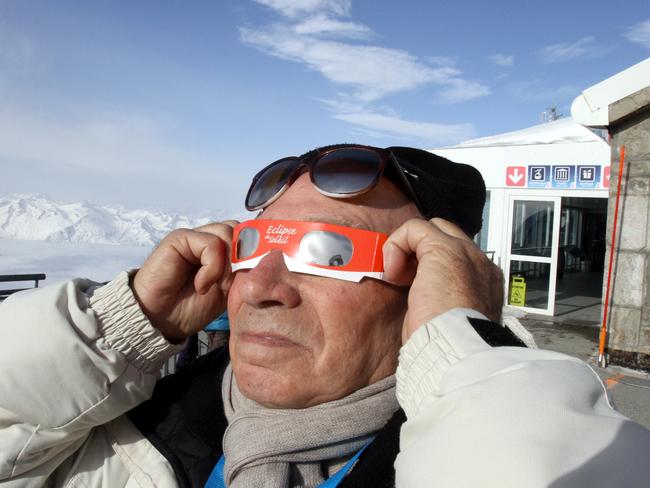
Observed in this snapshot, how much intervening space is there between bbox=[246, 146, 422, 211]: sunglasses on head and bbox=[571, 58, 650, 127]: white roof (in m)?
5.45

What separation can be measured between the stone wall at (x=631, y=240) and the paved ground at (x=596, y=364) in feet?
1.04

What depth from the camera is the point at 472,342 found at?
1.03 metres

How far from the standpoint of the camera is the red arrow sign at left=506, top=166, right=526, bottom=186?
9836 millimetres

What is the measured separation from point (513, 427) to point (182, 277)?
134 centimetres

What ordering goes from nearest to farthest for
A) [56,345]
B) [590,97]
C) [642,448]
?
[642,448]
[56,345]
[590,97]

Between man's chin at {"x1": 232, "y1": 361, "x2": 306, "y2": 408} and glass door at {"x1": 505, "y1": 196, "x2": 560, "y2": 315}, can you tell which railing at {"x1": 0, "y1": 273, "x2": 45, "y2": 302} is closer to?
man's chin at {"x1": 232, "y1": 361, "x2": 306, "y2": 408}

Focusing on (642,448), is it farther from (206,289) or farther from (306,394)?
(206,289)

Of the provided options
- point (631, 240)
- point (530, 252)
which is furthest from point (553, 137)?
point (631, 240)

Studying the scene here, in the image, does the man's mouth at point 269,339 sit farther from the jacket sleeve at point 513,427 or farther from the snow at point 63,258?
the snow at point 63,258

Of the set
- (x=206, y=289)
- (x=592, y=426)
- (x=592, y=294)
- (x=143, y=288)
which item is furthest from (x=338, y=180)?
(x=592, y=294)

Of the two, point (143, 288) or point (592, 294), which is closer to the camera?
point (143, 288)

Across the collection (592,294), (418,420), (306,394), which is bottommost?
(592,294)

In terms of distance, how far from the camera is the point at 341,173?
161 centimetres

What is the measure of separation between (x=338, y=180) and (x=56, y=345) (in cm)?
105
